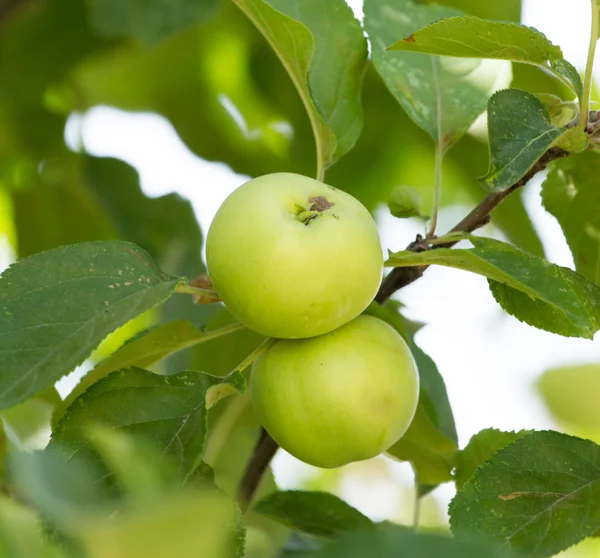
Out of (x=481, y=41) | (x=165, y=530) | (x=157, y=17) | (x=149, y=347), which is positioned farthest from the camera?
(x=157, y=17)

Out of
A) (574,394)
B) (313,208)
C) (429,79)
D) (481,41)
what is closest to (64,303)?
(313,208)

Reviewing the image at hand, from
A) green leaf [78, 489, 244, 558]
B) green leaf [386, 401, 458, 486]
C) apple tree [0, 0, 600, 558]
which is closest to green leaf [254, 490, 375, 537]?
apple tree [0, 0, 600, 558]

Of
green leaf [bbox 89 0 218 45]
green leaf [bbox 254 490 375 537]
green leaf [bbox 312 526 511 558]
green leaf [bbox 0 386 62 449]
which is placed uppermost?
green leaf [bbox 312 526 511 558]

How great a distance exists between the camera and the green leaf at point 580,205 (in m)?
1.05

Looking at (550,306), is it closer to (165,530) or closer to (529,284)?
(529,284)

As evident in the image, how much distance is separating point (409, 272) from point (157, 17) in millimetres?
771

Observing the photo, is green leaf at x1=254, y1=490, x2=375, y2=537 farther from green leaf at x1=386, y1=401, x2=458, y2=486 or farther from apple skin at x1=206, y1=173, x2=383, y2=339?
apple skin at x1=206, y1=173, x2=383, y2=339

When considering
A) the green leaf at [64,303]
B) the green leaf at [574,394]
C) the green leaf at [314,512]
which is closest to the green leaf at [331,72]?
the green leaf at [64,303]

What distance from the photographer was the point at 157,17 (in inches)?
56.1

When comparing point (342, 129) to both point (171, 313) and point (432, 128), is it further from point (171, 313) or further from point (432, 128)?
point (171, 313)

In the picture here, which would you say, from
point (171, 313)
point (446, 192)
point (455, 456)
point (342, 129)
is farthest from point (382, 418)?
point (446, 192)

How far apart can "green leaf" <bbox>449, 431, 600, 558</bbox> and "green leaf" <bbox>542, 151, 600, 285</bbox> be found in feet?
0.93

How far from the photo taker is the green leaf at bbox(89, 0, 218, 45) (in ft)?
4.62

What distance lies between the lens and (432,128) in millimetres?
1078
